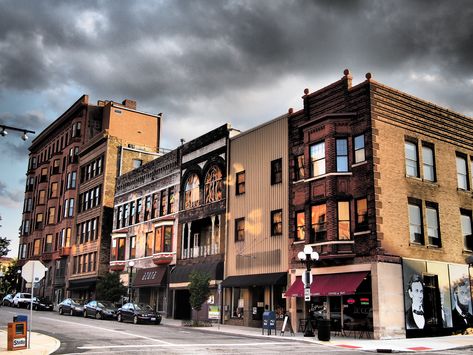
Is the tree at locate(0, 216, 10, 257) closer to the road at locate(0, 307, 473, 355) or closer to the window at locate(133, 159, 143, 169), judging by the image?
the road at locate(0, 307, 473, 355)

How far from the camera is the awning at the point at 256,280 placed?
30.1 metres

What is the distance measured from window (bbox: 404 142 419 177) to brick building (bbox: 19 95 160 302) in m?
33.6

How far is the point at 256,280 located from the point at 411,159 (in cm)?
1100

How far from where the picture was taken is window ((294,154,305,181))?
3081 cm

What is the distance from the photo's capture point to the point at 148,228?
46.0 metres

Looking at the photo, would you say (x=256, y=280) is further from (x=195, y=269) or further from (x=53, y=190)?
(x=53, y=190)

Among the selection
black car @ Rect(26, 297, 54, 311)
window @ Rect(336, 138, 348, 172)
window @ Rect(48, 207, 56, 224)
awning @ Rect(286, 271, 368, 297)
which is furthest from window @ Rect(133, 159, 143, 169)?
window @ Rect(336, 138, 348, 172)

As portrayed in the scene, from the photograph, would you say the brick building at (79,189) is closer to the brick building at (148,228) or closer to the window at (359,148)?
the brick building at (148,228)

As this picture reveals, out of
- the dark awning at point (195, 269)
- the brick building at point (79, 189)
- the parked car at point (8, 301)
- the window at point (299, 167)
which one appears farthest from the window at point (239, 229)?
the parked car at point (8, 301)

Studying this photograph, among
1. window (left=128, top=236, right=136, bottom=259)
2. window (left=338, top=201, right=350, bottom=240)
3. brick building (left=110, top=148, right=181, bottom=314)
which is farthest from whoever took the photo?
window (left=128, top=236, right=136, bottom=259)

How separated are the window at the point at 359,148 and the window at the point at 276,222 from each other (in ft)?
20.7

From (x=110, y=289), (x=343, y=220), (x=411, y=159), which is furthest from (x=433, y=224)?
(x=110, y=289)

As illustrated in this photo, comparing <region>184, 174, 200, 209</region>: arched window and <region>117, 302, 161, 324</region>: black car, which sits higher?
<region>184, 174, 200, 209</region>: arched window

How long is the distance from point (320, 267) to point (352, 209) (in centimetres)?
348
